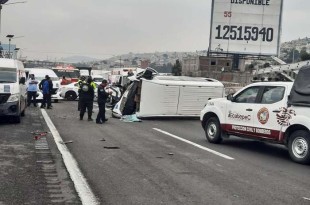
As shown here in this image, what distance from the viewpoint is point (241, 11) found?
147 feet

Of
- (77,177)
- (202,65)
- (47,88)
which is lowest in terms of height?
(77,177)

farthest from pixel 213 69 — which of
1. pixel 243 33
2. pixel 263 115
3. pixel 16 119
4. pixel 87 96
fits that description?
pixel 263 115

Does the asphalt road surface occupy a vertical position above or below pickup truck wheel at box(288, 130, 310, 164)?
below

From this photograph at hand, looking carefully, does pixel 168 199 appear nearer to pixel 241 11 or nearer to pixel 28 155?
pixel 28 155

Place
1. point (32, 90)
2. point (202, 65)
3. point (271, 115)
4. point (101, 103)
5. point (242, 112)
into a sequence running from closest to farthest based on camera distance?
1. point (271, 115)
2. point (242, 112)
3. point (101, 103)
4. point (32, 90)
5. point (202, 65)

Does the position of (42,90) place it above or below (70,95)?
above

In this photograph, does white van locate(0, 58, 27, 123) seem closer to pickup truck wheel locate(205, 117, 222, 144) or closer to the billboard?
pickup truck wheel locate(205, 117, 222, 144)

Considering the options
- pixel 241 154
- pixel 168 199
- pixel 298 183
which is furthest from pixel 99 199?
pixel 241 154

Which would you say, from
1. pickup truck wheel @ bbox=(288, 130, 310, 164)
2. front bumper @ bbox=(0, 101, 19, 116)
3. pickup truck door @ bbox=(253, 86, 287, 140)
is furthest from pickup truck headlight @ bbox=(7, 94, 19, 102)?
pickup truck wheel @ bbox=(288, 130, 310, 164)

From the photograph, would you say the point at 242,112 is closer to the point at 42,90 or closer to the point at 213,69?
the point at 42,90

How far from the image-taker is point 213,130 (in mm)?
12344

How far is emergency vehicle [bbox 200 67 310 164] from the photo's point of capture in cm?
964

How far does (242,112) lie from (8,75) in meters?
8.40

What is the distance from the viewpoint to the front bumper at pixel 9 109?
559 inches
